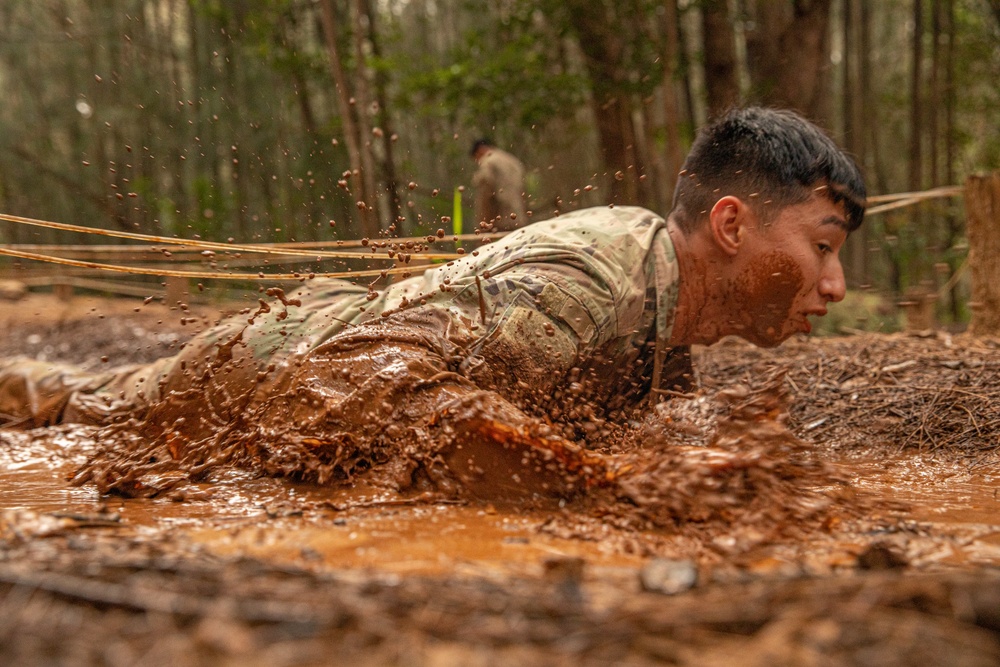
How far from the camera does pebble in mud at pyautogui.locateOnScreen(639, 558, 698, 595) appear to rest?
55.4 inches

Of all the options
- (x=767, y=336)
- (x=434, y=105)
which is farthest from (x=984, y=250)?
(x=434, y=105)

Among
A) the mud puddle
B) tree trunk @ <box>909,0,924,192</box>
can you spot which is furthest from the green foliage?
the mud puddle

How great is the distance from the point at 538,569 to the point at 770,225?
1.62m

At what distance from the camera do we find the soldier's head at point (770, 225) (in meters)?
2.73

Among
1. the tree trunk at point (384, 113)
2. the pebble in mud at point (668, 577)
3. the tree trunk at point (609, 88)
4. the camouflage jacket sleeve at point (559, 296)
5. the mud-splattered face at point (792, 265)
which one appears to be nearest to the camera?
the pebble in mud at point (668, 577)

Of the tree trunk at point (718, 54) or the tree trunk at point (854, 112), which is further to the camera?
the tree trunk at point (854, 112)

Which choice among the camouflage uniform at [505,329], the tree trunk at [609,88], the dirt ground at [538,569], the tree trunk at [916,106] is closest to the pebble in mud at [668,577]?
the dirt ground at [538,569]

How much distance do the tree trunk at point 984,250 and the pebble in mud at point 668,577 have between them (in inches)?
155

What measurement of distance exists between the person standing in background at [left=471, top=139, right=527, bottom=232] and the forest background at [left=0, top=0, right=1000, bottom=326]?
37 cm

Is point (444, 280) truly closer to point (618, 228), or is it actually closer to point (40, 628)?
point (618, 228)

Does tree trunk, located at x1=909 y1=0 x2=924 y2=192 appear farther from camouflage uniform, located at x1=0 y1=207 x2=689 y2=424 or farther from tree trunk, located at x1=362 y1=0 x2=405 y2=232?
camouflage uniform, located at x1=0 y1=207 x2=689 y2=424

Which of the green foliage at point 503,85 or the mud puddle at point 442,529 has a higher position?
the green foliage at point 503,85

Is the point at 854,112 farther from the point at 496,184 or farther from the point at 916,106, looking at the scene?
the point at 496,184

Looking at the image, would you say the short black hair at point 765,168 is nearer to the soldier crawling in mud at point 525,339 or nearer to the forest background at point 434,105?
the soldier crawling in mud at point 525,339
